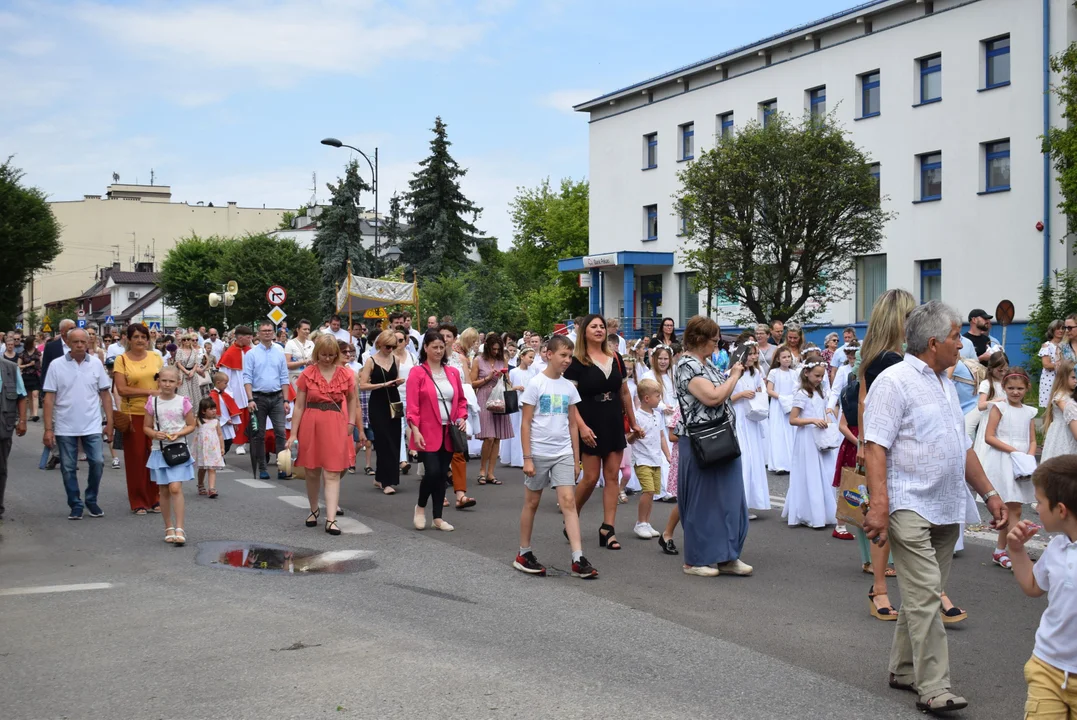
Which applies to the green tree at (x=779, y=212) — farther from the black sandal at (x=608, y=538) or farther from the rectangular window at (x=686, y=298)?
the black sandal at (x=608, y=538)

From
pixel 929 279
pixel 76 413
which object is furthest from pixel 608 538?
pixel 929 279

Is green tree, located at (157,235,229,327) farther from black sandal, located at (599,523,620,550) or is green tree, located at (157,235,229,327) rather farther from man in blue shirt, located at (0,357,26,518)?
black sandal, located at (599,523,620,550)

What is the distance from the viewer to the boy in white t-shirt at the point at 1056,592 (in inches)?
150

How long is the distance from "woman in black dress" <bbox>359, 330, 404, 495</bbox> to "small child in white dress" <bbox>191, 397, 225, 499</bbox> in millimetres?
1767

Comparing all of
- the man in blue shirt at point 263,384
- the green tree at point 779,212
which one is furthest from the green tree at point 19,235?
the man in blue shirt at point 263,384

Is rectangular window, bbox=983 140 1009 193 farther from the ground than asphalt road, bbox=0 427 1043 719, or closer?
farther from the ground

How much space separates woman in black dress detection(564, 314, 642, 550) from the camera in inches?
352

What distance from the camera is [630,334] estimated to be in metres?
49.3

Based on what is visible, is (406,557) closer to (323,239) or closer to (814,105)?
(814,105)

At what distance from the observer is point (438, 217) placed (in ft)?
235

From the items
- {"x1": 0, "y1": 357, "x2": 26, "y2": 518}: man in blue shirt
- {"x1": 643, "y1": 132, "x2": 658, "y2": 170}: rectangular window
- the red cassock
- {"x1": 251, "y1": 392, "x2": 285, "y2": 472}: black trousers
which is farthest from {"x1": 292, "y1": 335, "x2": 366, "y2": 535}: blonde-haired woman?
{"x1": 643, "y1": 132, "x2": 658, "y2": 170}: rectangular window

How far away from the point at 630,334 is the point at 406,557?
40721 mm

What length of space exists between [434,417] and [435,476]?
0.55 m

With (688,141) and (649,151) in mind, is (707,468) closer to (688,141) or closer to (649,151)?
(688,141)
